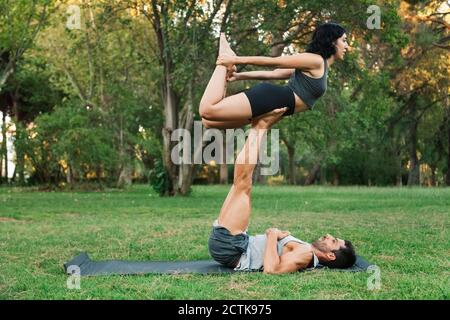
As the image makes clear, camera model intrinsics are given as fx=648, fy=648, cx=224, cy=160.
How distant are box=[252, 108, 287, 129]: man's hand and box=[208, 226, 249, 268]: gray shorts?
1002 mm

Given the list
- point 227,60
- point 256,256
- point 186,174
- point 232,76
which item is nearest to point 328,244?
point 256,256

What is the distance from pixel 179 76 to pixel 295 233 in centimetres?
896

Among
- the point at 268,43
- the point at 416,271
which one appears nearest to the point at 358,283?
the point at 416,271

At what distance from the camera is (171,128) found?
1945 centimetres

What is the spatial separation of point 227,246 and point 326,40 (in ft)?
6.90

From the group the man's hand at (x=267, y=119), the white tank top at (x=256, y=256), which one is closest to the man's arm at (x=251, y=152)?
the man's hand at (x=267, y=119)

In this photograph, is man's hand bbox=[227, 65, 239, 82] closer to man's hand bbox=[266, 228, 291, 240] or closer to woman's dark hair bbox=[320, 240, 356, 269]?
man's hand bbox=[266, 228, 291, 240]

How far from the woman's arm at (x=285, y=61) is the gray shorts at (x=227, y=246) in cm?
152

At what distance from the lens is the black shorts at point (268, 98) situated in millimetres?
5848

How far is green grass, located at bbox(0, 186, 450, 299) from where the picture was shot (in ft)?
15.6

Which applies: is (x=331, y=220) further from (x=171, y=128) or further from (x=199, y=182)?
(x=199, y=182)

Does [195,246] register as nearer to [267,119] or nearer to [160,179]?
[267,119]
